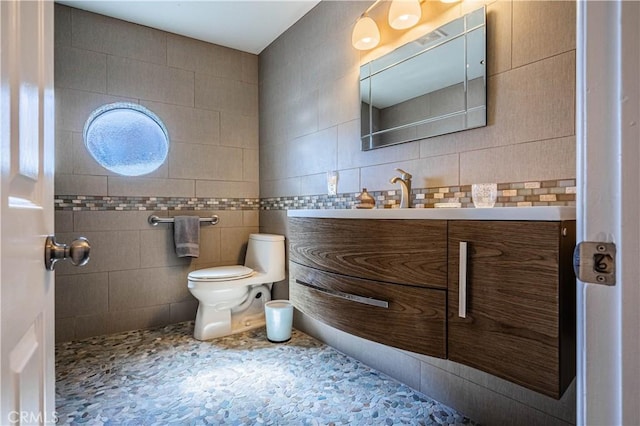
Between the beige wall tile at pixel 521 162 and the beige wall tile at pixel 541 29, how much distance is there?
311 millimetres

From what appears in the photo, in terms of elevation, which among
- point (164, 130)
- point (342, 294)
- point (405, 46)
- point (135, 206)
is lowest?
point (342, 294)

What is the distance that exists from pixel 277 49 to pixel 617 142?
2.74 meters

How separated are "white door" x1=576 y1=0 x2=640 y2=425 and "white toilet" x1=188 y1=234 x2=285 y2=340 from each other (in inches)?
84.9

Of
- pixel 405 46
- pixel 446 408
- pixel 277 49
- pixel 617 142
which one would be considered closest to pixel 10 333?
pixel 617 142

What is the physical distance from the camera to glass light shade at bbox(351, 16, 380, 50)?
180 centimetres

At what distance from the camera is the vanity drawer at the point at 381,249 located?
3.69ft

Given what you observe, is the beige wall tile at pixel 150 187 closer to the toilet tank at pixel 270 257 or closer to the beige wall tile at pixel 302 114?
the toilet tank at pixel 270 257

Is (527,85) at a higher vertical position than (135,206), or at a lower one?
higher

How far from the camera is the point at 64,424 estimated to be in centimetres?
143

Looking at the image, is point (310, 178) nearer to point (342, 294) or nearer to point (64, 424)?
point (342, 294)

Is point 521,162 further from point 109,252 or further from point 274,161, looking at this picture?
point 109,252

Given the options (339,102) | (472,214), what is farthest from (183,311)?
(472,214)

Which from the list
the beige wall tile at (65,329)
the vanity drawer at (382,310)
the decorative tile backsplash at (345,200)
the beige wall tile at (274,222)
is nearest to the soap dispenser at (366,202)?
the decorative tile backsplash at (345,200)

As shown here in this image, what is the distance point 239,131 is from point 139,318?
64.2 inches
